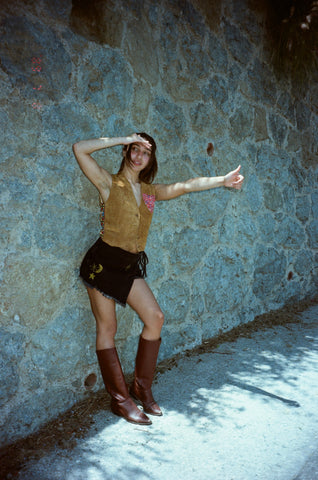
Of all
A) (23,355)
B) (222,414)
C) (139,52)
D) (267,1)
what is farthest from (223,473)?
(267,1)

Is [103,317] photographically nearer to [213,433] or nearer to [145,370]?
[145,370]

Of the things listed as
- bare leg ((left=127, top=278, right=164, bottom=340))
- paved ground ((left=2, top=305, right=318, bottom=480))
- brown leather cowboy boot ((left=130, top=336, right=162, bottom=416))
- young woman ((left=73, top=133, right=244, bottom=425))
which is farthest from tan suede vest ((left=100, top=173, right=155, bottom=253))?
paved ground ((left=2, top=305, right=318, bottom=480))

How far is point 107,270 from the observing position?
7.17 ft

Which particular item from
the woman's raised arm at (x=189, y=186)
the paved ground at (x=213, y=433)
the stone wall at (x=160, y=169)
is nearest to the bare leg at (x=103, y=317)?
the stone wall at (x=160, y=169)

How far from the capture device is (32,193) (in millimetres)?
2006

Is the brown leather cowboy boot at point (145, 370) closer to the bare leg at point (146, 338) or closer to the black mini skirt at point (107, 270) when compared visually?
the bare leg at point (146, 338)

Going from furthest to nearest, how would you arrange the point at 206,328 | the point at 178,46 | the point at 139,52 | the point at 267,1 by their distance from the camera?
1. the point at 267,1
2. the point at 206,328
3. the point at 178,46
4. the point at 139,52

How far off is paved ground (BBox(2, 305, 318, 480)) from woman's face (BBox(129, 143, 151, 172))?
1447 mm

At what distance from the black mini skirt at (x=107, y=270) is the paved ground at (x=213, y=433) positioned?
2.34 ft

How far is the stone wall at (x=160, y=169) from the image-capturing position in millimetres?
1964

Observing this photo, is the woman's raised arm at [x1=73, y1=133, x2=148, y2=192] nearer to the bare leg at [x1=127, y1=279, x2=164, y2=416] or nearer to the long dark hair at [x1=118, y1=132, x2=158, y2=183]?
the long dark hair at [x1=118, y1=132, x2=158, y2=183]

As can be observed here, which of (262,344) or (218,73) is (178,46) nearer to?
(218,73)

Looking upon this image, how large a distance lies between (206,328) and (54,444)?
1.68 meters

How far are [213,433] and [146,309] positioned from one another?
0.75 meters
